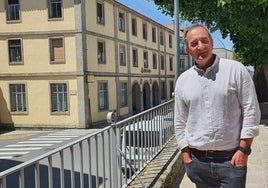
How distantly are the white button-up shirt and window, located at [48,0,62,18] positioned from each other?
2398 centimetres

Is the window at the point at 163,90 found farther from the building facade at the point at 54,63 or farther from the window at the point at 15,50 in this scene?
the window at the point at 15,50

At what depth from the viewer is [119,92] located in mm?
31047

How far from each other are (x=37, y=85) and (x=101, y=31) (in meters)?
6.10

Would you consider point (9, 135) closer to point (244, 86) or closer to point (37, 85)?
point (37, 85)

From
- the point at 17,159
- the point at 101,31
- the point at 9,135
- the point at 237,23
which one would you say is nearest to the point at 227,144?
the point at 237,23

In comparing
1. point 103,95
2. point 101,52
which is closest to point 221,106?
point 103,95

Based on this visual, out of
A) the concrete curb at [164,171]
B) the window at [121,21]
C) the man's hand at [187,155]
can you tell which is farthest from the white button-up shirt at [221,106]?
the window at [121,21]

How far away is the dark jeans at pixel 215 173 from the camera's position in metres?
2.83

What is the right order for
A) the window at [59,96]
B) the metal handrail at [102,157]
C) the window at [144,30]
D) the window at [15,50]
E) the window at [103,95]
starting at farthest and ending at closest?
the window at [144,30] → the window at [103,95] → the window at [15,50] → the window at [59,96] → the metal handrail at [102,157]

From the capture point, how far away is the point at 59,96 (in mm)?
25984

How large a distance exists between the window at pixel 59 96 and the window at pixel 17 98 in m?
2.19

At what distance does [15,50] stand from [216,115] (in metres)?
25.4

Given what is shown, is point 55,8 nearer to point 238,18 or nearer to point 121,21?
point 121,21

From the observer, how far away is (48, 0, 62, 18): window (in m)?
25.8
